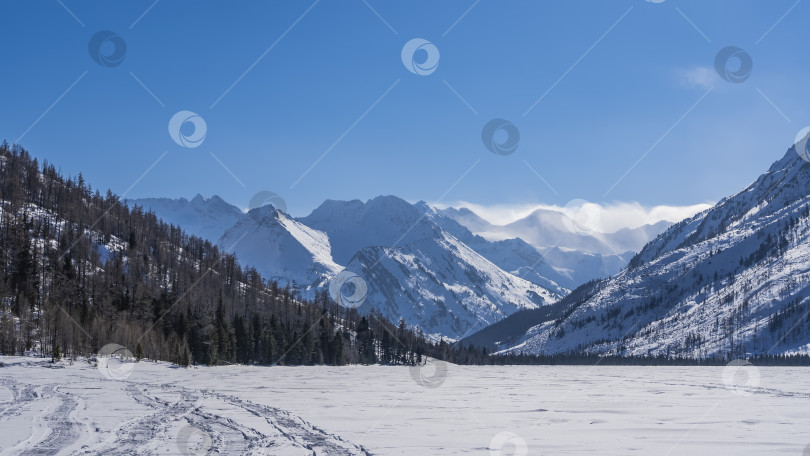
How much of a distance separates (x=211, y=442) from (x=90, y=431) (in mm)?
5752

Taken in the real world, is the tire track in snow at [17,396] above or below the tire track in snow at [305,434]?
above

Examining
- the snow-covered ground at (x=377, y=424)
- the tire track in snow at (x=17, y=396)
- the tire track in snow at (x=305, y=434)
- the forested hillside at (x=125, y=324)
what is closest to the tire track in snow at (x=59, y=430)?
the snow-covered ground at (x=377, y=424)

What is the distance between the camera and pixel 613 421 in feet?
108

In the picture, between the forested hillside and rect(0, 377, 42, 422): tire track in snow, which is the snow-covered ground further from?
Answer: the forested hillside

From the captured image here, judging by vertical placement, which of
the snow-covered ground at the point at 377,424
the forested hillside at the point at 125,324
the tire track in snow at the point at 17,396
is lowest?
the snow-covered ground at the point at 377,424

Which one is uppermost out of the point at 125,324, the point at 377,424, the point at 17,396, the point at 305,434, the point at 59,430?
the point at 125,324

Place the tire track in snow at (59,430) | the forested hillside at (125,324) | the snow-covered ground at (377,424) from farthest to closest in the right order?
the forested hillside at (125,324), the snow-covered ground at (377,424), the tire track in snow at (59,430)

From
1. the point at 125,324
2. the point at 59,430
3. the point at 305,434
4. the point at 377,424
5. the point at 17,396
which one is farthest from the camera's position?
the point at 125,324

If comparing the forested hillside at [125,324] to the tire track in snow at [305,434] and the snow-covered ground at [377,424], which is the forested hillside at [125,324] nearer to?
the snow-covered ground at [377,424]

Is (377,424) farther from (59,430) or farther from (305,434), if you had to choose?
(59,430)

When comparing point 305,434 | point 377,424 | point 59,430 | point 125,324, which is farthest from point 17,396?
point 125,324

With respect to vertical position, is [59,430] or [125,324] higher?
[125,324]

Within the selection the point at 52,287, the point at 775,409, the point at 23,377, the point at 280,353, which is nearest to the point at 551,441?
the point at 775,409

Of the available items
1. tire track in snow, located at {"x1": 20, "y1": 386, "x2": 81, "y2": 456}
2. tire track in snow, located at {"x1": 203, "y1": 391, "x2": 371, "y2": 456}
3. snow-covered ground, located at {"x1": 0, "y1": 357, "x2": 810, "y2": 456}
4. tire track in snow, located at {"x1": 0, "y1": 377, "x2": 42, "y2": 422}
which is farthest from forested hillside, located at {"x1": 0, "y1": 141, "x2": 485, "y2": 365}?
tire track in snow, located at {"x1": 203, "y1": 391, "x2": 371, "y2": 456}
